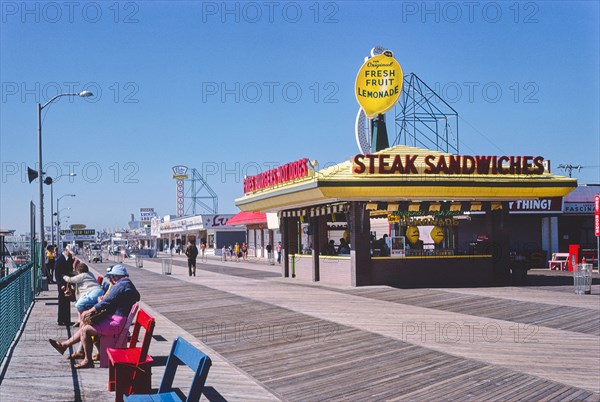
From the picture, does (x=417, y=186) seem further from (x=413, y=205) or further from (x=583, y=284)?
(x=583, y=284)

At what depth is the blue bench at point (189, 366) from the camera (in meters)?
5.95

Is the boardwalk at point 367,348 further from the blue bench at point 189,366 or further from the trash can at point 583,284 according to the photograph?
the blue bench at point 189,366

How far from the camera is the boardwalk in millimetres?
10203

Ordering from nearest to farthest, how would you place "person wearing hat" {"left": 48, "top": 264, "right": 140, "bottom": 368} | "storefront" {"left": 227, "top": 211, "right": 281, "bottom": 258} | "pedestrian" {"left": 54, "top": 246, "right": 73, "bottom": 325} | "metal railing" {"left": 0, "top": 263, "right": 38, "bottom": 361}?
"person wearing hat" {"left": 48, "top": 264, "right": 140, "bottom": 368}, "metal railing" {"left": 0, "top": 263, "right": 38, "bottom": 361}, "pedestrian" {"left": 54, "top": 246, "right": 73, "bottom": 325}, "storefront" {"left": 227, "top": 211, "right": 281, "bottom": 258}

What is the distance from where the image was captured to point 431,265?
98.8ft

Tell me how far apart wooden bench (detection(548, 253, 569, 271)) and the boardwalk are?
17983mm

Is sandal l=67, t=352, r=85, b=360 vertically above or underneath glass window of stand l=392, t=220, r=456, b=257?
underneath

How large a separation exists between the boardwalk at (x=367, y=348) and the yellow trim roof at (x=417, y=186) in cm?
463

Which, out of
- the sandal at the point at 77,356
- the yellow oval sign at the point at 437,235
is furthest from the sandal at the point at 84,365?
the yellow oval sign at the point at 437,235

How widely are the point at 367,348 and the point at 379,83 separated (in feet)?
70.9

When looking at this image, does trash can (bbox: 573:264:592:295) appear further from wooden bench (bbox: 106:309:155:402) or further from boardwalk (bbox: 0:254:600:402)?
wooden bench (bbox: 106:309:155:402)

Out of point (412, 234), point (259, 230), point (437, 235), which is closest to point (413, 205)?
point (412, 234)

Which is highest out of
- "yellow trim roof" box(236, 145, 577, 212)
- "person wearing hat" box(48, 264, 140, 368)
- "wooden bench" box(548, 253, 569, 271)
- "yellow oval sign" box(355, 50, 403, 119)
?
"yellow oval sign" box(355, 50, 403, 119)

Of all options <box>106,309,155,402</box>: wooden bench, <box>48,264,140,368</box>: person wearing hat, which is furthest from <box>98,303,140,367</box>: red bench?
<box>106,309,155,402</box>: wooden bench
